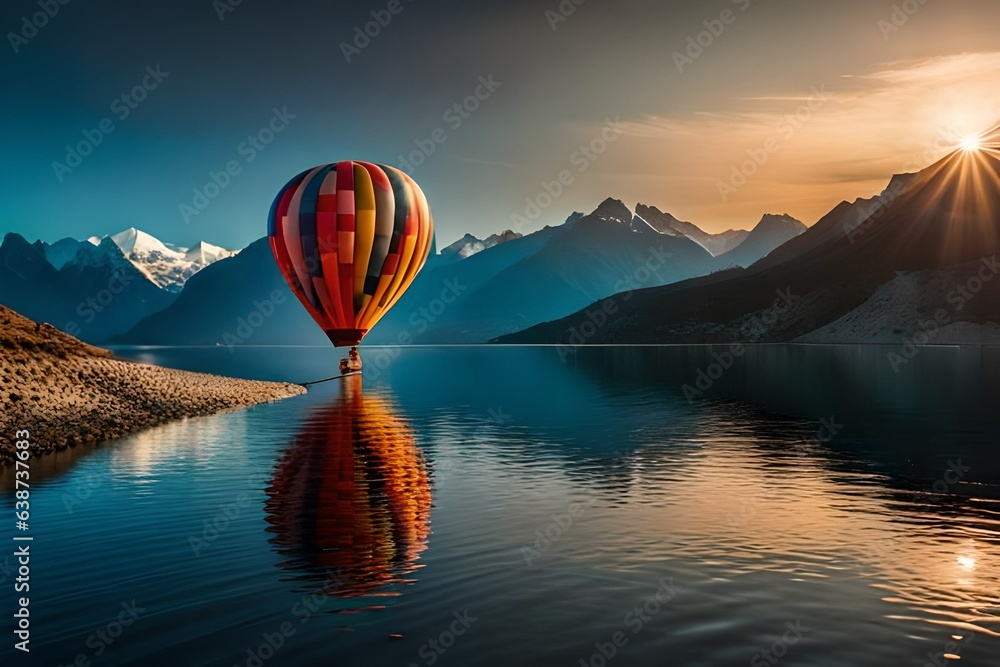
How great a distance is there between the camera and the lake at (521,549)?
16078 mm

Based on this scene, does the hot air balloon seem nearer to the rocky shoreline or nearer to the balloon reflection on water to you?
the rocky shoreline

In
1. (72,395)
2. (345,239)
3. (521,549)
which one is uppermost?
(345,239)

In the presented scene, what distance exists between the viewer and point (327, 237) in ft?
224

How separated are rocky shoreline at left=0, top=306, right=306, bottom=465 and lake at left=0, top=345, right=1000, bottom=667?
384cm

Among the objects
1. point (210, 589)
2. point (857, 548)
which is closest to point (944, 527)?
point (857, 548)

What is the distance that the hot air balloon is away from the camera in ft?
225

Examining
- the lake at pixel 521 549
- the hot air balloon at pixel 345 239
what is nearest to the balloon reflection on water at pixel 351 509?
the lake at pixel 521 549

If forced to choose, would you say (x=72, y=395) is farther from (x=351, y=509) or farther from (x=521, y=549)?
(x=521, y=549)

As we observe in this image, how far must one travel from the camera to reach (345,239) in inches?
2687

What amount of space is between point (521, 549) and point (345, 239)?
161 ft

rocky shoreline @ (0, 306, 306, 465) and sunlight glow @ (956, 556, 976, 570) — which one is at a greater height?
rocky shoreline @ (0, 306, 306, 465)

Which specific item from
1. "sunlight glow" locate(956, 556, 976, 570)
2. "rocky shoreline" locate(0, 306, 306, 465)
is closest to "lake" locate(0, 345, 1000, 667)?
"sunlight glow" locate(956, 556, 976, 570)

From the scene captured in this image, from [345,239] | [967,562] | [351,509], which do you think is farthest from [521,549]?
[345,239]

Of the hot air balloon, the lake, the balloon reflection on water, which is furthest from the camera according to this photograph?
the hot air balloon
